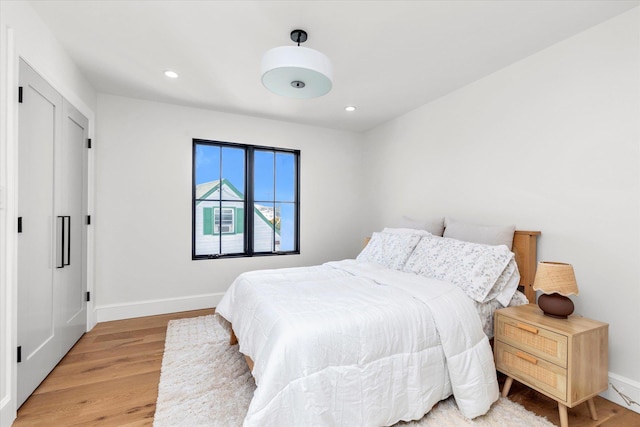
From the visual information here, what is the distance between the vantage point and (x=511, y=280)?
2260 millimetres

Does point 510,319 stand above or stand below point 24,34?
below

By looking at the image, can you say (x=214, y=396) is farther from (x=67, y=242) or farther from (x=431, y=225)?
(x=431, y=225)

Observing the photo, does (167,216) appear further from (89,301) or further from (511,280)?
(511,280)

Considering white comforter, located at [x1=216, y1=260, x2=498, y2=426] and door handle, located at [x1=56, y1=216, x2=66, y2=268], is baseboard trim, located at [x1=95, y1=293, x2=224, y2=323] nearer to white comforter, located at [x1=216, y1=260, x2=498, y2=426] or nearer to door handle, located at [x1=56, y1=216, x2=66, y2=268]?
door handle, located at [x1=56, y1=216, x2=66, y2=268]

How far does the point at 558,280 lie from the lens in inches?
71.7

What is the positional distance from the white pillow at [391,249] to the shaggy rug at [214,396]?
1210mm

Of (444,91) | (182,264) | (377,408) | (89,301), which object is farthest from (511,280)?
(89,301)

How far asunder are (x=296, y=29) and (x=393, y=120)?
7.46 ft

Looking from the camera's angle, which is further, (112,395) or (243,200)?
(243,200)

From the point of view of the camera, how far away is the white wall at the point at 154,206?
10.9 feet

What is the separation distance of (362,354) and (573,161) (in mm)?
2089

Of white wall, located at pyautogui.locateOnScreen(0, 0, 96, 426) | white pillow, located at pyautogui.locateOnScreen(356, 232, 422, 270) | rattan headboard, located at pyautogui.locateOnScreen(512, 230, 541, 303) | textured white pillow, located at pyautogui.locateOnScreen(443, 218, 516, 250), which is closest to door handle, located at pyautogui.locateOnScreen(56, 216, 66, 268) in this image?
white wall, located at pyautogui.locateOnScreen(0, 0, 96, 426)

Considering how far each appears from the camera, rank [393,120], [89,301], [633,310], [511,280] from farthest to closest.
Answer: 1. [393,120]
2. [89,301]
3. [511,280]
4. [633,310]

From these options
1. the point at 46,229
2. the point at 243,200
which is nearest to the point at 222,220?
the point at 243,200
